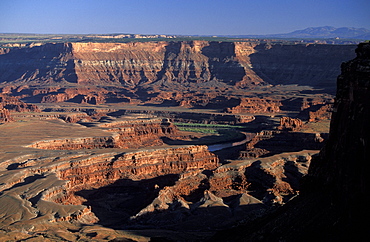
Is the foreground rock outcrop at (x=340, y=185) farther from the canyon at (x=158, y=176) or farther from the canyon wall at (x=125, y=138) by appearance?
the canyon wall at (x=125, y=138)

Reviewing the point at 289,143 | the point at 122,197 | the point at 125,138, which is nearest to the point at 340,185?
the point at 122,197

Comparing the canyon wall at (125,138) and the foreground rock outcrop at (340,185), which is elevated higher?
the foreground rock outcrop at (340,185)

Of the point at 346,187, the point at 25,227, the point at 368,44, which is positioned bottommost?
the point at 25,227

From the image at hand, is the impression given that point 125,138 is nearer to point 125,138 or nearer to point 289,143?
point 125,138

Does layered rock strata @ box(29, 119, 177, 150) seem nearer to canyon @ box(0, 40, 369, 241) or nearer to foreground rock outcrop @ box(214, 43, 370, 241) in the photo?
canyon @ box(0, 40, 369, 241)

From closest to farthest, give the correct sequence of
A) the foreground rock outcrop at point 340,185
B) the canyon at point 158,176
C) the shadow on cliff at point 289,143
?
the foreground rock outcrop at point 340,185
the canyon at point 158,176
the shadow on cliff at point 289,143

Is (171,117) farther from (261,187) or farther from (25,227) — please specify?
(25,227)

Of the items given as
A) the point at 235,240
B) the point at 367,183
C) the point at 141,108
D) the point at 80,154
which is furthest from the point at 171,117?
the point at 367,183

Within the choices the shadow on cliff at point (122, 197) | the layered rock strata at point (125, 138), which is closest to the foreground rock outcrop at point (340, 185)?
the shadow on cliff at point (122, 197)
